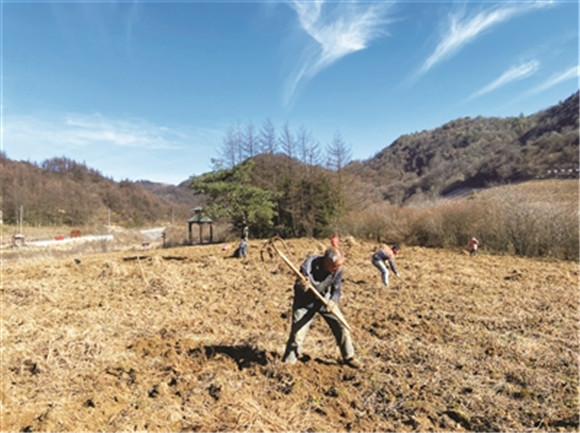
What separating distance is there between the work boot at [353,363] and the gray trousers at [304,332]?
5 centimetres

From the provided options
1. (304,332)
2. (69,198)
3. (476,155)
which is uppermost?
(476,155)

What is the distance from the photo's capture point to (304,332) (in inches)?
156

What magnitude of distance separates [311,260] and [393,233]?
586 inches

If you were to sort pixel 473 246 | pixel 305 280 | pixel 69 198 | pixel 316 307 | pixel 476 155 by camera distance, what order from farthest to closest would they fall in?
pixel 476 155, pixel 69 198, pixel 473 246, pixel 316 307, pixel 305 280

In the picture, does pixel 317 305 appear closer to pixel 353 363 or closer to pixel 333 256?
pixel 333 256

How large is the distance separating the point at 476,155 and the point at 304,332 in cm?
8974

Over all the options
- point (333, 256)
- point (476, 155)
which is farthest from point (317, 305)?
point (476, 155)

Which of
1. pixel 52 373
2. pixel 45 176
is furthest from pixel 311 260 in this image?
pixel 45 176

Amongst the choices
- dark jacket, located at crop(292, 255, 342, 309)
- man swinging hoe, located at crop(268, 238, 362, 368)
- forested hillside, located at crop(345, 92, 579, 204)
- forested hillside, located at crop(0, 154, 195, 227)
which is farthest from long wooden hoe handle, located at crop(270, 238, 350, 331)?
forested hillside, located at crop(0, 154, 195, 227)

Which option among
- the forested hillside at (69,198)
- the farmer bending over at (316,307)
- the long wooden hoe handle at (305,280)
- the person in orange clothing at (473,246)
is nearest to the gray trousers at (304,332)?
the farmer bending over at (316,307)

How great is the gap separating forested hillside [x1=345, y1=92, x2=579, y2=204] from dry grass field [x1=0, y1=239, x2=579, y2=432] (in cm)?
1710

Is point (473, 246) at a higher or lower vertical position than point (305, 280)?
lower

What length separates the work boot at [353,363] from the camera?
3962 millimetres

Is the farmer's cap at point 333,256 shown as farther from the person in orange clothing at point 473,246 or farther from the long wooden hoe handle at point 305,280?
the person in orange clothing at point 473,246
